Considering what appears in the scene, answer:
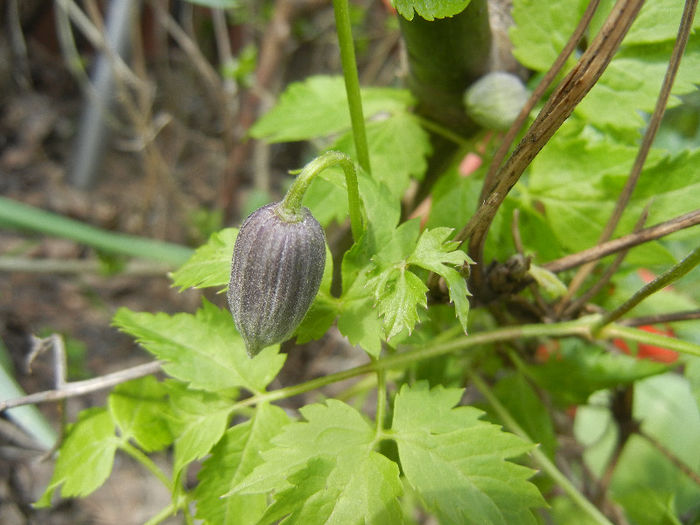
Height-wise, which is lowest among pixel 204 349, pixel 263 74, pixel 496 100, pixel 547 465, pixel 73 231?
pixel 73 231

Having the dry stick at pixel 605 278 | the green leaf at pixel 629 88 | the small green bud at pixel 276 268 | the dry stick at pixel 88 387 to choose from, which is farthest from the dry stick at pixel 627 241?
the dry stick at pixel 88 387

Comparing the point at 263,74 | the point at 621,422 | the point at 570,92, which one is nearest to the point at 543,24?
the point at 570,92

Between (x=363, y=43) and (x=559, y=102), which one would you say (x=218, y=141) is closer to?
(x=363, y=43)

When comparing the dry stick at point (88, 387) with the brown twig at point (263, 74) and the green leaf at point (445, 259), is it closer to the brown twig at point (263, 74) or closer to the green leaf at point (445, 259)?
the green leaf at point (445, 259)

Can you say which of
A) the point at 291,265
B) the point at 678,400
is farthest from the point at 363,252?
the point at 678,400

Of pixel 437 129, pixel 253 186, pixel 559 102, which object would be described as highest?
pixel 559 102

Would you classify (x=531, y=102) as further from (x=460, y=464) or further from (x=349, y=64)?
(x=460, y=464)

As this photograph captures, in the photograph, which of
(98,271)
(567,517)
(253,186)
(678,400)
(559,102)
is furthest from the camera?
(253,186)
